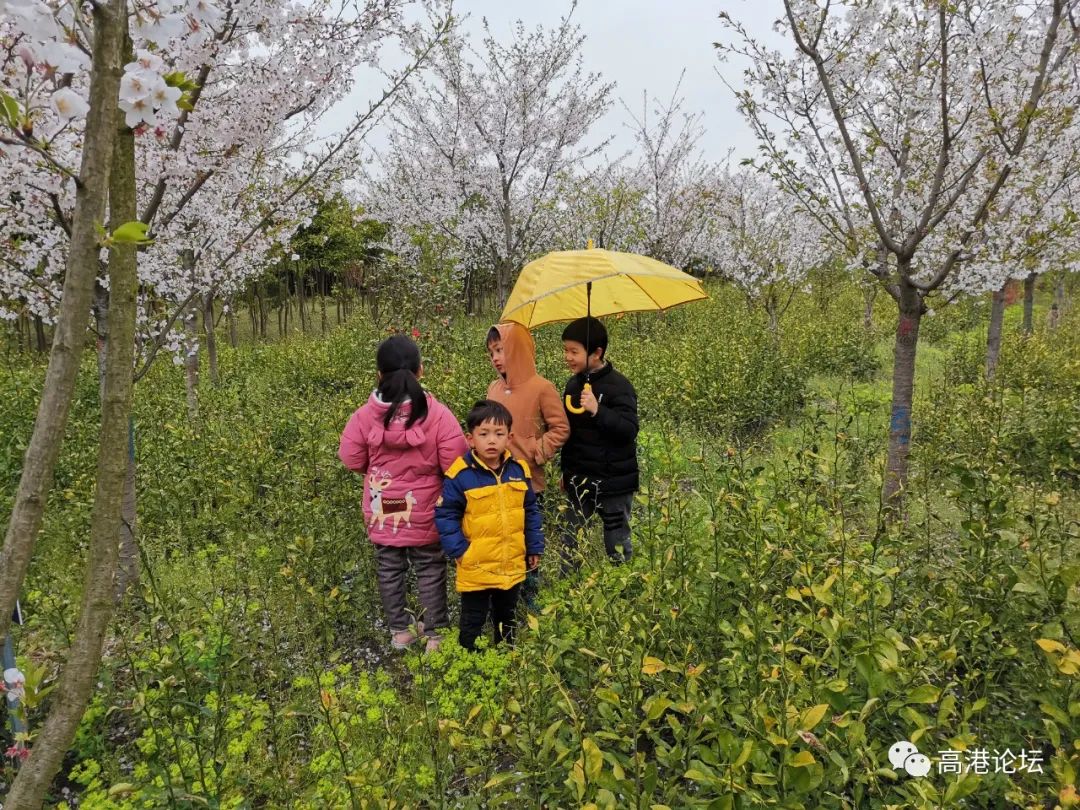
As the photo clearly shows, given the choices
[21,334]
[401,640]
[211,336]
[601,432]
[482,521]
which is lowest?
[401,640]

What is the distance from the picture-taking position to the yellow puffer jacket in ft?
10.1

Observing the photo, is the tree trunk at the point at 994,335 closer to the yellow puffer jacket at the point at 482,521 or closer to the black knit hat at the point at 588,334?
the black knit hat at the point at 588,334

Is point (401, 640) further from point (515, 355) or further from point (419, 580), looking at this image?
point (515, 355)

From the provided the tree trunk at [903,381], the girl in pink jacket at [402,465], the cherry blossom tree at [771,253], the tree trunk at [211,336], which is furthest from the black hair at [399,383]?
the cherry blossom tree at [771,253]

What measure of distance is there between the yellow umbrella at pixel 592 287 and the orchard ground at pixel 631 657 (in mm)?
1130

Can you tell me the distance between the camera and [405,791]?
6.62ft

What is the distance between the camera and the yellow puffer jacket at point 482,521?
10.1ft

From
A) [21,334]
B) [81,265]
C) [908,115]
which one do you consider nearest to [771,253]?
[908,115]

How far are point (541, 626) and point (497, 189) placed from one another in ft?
29.3

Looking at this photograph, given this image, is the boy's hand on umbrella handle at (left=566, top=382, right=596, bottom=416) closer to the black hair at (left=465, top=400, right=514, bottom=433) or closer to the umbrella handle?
the umbrella handle

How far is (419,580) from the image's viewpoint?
3.40 meters

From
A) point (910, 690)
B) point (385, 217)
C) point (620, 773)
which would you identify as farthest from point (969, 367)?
point (385, 217)

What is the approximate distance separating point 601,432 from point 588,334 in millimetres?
565

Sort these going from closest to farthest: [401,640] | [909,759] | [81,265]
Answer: [81,265]
[909,759]
[401,640]
